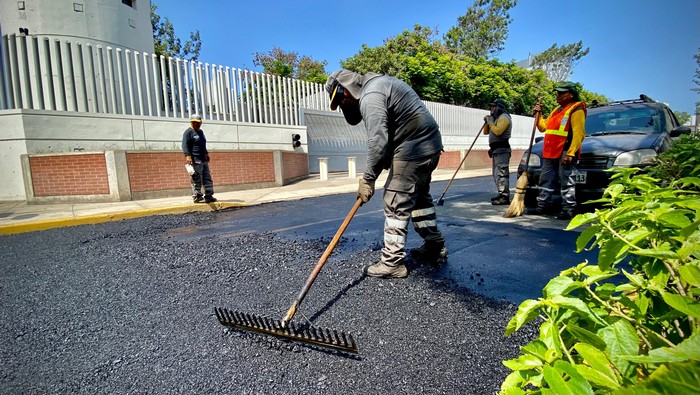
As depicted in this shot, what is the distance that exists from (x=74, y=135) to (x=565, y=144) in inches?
394

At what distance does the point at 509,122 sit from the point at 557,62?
4667 centimetres

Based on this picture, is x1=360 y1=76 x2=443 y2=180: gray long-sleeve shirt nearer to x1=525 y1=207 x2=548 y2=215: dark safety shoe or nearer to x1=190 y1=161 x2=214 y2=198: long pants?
x1=525 y1=207 x2=548 y2=215: dark safety shoe

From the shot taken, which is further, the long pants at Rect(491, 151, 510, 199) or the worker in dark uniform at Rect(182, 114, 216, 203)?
the worker in dark uniform at Rect(182, 114, 216, 203)

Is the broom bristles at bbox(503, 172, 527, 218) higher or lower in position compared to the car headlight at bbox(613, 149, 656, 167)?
lower

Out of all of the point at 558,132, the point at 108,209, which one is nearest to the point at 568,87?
the point at 558,132

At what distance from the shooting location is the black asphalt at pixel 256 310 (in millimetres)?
1771

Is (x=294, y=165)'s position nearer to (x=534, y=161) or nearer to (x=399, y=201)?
(x=534, y=161)

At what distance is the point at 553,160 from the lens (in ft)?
16.1

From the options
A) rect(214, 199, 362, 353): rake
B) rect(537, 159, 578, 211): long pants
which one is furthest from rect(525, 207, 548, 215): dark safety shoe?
rect(214, 199, 362, 353): rake

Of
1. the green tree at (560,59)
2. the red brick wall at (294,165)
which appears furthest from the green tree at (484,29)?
the red brick wall at (294,165)

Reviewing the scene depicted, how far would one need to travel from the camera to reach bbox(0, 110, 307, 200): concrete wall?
7.55m

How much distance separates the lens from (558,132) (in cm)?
477

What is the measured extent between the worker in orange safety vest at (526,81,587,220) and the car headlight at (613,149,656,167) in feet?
1.64

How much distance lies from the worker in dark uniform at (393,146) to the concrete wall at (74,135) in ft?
25.4
